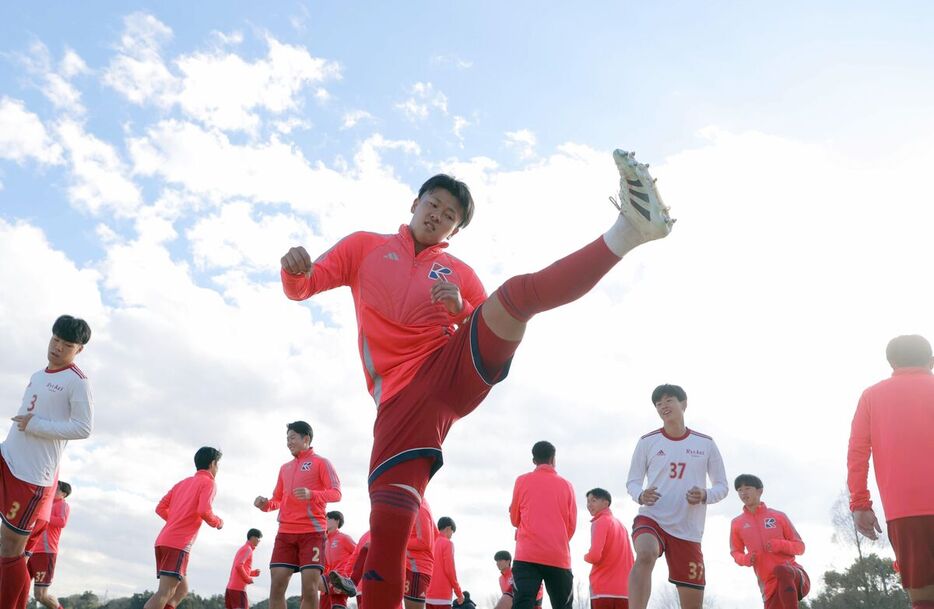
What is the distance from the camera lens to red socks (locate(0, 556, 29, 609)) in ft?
19.3

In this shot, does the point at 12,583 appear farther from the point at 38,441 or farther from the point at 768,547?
the point at 768,547

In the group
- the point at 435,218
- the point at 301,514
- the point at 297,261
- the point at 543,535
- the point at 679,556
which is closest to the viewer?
the point at 297,261

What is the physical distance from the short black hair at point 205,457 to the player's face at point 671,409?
632 cm

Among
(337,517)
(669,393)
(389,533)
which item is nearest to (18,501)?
(389,533)

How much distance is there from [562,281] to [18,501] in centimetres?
502

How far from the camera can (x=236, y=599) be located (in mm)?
16594

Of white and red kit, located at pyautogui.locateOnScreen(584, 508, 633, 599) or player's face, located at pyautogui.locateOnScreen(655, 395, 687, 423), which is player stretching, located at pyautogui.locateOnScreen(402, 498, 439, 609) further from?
player's face, located at pyautogui.locateOnScreen(655, 395, 687, 423)

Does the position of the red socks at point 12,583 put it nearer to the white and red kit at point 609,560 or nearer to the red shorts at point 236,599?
the white and red kit at point 609,560

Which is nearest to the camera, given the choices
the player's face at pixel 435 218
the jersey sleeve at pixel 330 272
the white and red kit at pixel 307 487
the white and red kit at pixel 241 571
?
the jersey sleeve at pixel 330 272

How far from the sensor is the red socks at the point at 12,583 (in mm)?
5875

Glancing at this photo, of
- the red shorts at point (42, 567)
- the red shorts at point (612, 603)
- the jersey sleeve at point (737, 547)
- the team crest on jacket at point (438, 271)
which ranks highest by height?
the team crest on jacket at point (438, 271)

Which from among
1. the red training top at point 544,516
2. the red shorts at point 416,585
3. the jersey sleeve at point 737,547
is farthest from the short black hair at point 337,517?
the jersey sleeve at point 737,547

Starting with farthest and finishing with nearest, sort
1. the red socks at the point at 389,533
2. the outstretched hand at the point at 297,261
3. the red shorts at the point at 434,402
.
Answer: the outstretched hand at the point at 297,261, the red shorts at the point at 434,402, the red socks at the point at 389,533

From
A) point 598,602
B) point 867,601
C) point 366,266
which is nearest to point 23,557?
point 366,266
